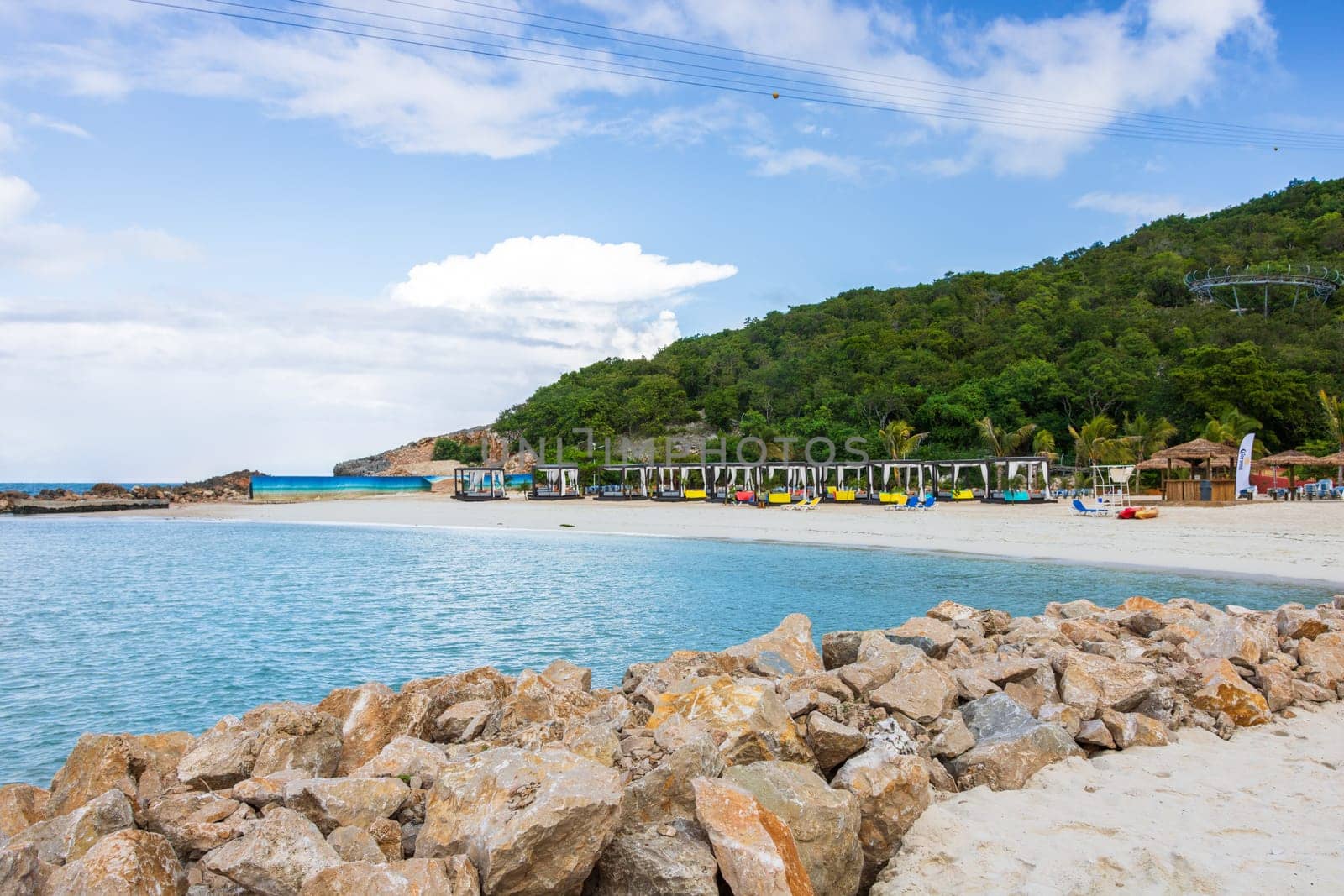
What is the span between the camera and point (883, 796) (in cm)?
409

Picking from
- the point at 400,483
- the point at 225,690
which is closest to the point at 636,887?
the point at 225,690

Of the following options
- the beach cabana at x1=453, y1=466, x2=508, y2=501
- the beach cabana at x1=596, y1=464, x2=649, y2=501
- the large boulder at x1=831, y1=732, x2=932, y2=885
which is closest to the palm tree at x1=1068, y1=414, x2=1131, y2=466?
the beach cabana at x1=596, y1=464, x2=649, y2=501

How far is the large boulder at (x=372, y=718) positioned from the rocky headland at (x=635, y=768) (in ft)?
0.05

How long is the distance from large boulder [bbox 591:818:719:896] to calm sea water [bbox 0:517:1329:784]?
598 cm

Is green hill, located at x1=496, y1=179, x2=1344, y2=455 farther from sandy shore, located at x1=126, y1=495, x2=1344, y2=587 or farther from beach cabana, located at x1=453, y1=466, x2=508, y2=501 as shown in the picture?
sandy shore, located at x1=126, y1=495, x2=1344, y2=587

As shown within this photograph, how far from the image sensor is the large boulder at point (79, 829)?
3568 mm

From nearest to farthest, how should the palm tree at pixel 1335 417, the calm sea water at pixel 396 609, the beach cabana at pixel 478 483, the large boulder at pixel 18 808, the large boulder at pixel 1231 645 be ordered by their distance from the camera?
the large boulder at pixel 18 808 → the large boulder at pixel 1231 645 → the calm sea water at pixel 396 609 → the palm tree at pixel 1335 417 → the beach cabana at pixel 478 483

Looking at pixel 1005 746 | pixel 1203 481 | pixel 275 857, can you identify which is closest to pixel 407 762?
pixel 275 857

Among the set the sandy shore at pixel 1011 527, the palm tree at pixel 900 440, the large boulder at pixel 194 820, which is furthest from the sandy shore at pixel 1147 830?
the palm tree at pixel 900 440

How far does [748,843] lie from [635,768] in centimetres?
90

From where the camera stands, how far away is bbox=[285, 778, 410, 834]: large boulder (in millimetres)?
3654

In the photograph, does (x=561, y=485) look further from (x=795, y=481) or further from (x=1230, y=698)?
(x=1230, y=698)

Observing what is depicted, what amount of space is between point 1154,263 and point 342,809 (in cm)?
7640

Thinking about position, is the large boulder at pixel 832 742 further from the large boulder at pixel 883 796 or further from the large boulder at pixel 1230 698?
the large boulder at pixel 1230 698
